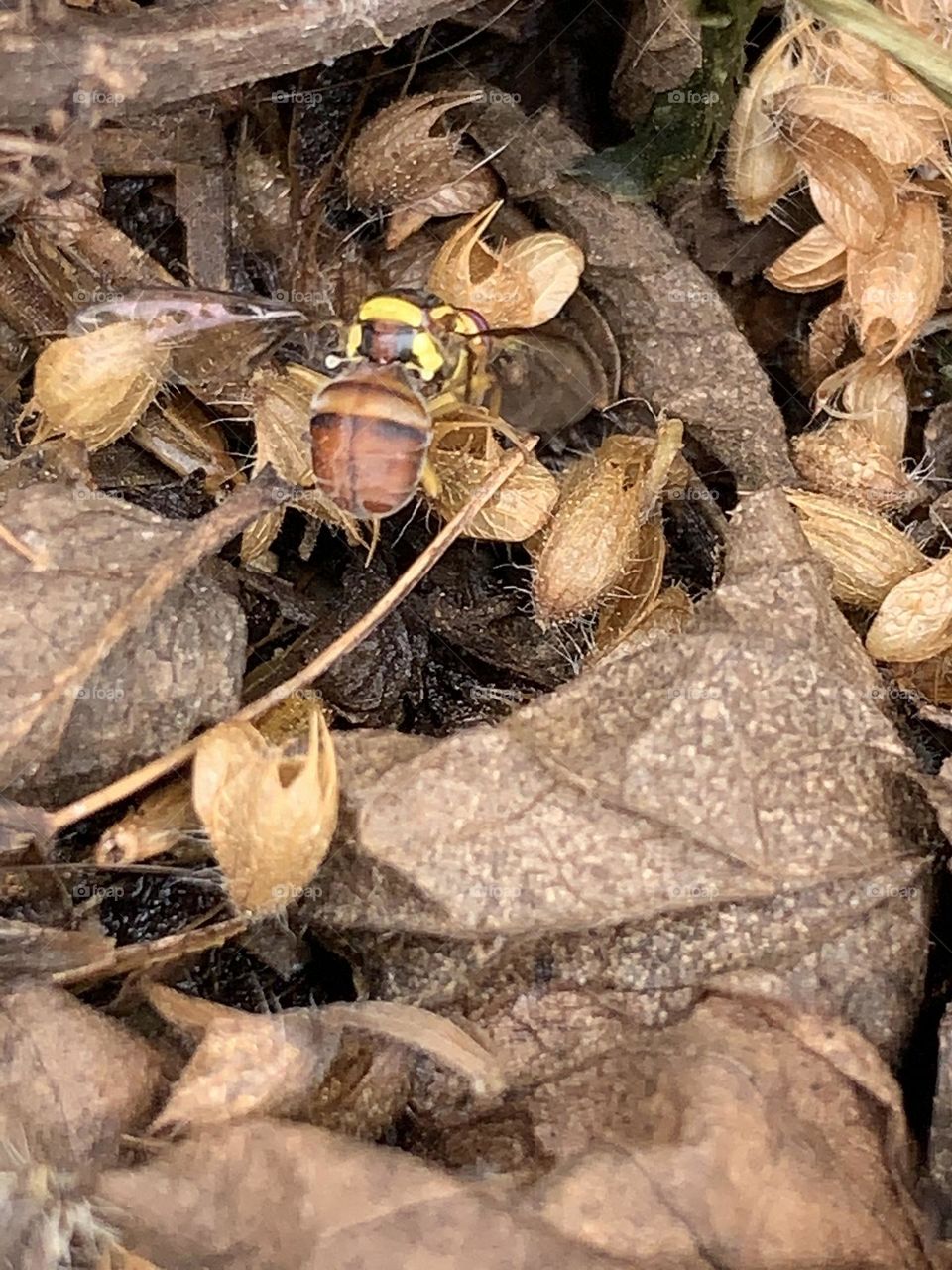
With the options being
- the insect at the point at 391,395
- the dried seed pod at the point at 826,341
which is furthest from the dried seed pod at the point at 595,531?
the dried seed pod at the point at 826,341

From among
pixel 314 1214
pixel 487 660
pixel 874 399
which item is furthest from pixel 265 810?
pixel 874 399

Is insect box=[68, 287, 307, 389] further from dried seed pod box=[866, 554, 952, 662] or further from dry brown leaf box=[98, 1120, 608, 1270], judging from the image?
dry brown leaf box=[98, 1120, 608, 1270]

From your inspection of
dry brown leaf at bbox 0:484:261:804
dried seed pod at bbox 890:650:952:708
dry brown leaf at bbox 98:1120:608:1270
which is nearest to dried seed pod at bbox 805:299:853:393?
dried seed pod at bbox 890:650:952:708

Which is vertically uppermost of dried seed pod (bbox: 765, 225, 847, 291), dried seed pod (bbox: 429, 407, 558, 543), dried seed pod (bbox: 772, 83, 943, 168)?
dried seed pod (bbox: 772, 83, 943, 168)

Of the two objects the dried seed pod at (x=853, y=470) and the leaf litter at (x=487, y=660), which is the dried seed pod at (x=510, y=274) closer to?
the leaf litter at (x=487, y=660)

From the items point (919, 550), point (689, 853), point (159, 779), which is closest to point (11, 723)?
point (159, 779)

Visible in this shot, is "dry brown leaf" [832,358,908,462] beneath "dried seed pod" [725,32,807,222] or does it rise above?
beneath
